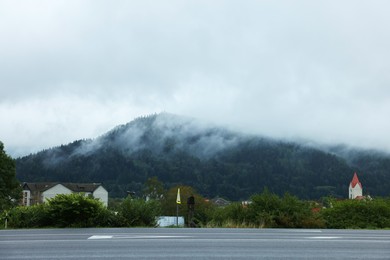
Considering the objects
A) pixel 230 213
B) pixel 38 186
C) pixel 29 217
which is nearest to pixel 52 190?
pixel 38 186

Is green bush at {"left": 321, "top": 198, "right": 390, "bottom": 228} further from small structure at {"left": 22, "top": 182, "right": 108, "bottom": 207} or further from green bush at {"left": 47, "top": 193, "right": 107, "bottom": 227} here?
small structure at {"left": 22, "top": 182, "right": 108, "bottom": 207}

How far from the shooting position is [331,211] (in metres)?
25.5

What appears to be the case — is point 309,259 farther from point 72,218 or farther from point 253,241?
point 72,218

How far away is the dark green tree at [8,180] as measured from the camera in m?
66.3

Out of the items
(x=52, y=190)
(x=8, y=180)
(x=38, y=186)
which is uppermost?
(x=38, y=186)

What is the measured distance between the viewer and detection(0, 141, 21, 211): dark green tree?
66.3 m

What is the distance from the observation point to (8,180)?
67.8m

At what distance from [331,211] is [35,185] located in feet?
444

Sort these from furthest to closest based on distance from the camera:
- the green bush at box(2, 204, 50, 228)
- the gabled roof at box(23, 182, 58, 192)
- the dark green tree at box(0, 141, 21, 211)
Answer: the gabled roof at box(23, 182, 58, 192)
the dark green tree at box(0, 141, 21, 211)
the green bush at box(2, 204, 50, 228)

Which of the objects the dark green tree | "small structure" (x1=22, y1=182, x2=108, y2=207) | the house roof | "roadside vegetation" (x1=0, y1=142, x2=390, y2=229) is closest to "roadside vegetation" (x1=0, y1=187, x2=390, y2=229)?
"roadside vegetation" (x1=0, y1=142, x2=390, y2=229)

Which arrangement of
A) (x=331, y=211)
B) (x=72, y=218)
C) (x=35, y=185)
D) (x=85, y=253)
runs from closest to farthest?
(x=85, y=253), (x=72, y=218), (x=331, y=211), (x=35, y=185)

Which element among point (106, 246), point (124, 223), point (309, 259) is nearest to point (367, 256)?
point (309, 259)

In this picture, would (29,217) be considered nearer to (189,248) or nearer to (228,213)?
(228,213)

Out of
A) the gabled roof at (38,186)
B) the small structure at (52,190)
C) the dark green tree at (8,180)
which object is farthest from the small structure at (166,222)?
the gabled roof at (38,186)
